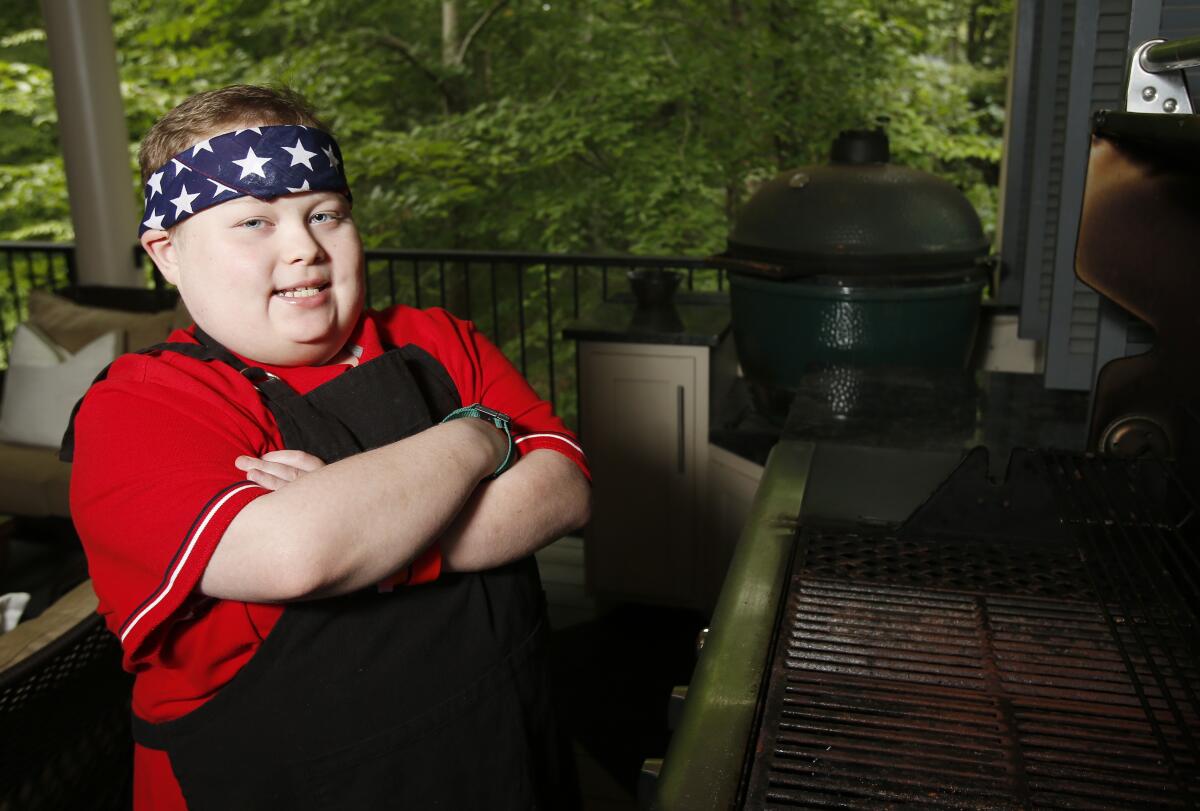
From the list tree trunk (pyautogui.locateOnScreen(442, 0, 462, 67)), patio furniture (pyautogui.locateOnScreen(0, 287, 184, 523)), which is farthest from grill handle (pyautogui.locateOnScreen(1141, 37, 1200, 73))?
tree trunk (pyautogui.locateOnScreen(442, 0, 462, 67))

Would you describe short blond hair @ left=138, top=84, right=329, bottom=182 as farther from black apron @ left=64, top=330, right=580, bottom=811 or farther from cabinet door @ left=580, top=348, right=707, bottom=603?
cabinet door @ left=580, top=348, right=707, bottom=603

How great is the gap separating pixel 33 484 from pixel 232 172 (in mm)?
2919

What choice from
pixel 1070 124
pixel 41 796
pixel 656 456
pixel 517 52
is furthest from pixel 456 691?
pixel 517 52

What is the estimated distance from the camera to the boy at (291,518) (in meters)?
0.86

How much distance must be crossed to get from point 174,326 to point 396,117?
4.57m

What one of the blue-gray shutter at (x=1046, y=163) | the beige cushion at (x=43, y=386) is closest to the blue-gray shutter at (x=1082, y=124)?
the blue-gray shutter at (x=1046, y=163)

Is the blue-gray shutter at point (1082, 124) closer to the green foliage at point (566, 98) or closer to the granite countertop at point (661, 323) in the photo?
the granite countertop at point (661, 323)

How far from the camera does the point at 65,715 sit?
119cm

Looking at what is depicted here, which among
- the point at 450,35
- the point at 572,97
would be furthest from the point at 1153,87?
the point at 450,35

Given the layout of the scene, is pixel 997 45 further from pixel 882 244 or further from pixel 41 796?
pixel 41 796

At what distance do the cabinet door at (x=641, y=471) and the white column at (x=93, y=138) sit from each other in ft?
7.99

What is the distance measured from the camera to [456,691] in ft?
3.41

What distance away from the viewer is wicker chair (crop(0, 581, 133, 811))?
1.11m

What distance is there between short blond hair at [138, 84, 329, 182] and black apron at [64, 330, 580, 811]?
0.19 metres
